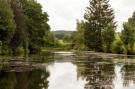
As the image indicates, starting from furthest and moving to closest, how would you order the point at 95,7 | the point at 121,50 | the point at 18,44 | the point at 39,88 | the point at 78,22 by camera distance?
the point at 78,22
the point at 95,7
the point at 121,50
the point at 18,44
the point at 39,88

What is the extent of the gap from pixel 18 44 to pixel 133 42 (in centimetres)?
2085

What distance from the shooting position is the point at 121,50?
220 ft

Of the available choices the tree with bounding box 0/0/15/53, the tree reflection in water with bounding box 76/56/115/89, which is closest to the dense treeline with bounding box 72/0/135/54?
the tree with bounding box 0/0/15/53

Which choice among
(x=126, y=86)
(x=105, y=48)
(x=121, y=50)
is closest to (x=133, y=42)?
(x=121, y=50)

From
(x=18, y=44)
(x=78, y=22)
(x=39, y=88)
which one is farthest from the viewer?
(x=78, y=22)

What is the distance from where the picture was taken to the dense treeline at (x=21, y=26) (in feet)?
179

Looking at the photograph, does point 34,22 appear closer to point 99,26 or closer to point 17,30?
point 17,30

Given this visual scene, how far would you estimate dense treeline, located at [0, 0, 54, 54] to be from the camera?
54.5 meters

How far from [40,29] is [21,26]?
14651mm

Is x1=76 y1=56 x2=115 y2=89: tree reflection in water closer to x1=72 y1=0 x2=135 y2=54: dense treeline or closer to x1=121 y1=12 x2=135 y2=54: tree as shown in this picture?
x1=121 y1=12 x2=135 y2=54: tree

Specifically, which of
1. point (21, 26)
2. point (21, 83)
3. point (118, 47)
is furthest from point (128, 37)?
point (21, 83)

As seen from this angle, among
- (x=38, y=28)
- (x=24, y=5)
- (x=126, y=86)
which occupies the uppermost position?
(x=24, y=5)

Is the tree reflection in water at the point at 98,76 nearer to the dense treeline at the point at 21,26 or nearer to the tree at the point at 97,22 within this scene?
the dense treeline at the point at 21,26

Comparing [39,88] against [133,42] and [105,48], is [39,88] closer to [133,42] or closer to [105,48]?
[133,42]
